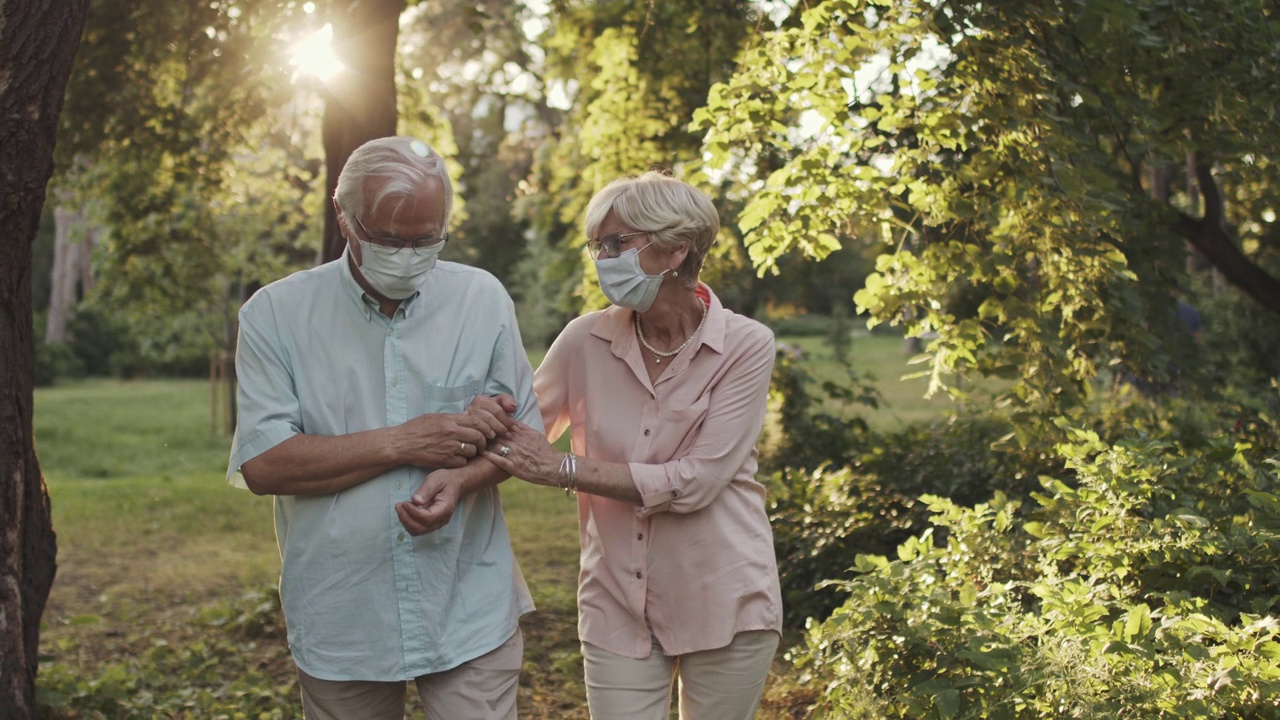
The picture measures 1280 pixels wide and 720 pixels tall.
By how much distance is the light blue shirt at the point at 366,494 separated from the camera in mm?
2746

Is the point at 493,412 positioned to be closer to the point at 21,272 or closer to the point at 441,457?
the point at 441,457

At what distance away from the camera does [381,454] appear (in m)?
2.70

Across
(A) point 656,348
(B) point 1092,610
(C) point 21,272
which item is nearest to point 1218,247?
(B) point 1092,610

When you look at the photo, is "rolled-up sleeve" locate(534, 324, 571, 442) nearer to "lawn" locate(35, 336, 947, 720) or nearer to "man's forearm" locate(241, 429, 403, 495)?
"man's forearm" locate(241, 429, 403, 495)

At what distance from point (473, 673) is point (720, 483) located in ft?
2.51

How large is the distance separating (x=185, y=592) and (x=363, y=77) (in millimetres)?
4330

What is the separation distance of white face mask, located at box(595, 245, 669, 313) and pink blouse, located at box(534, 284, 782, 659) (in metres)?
0.17

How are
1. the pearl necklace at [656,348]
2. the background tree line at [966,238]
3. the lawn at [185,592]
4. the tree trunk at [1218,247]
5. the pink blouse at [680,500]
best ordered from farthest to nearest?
the tree trunk at [1218,247] < the lawn at [185,592] < the background tree line at [966,238] < the pearl necklace at [656,348] < the pink blouse at [680,500]

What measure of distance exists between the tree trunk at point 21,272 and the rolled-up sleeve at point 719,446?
237cm

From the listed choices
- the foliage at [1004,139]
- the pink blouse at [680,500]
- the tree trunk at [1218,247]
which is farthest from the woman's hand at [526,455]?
the tree trunk at [1218,247]

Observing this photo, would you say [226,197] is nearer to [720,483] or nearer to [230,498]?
[230,498]

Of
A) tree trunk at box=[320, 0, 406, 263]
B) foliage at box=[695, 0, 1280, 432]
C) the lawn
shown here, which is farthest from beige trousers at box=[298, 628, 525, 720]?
tree trunk at box=[320, 0, 406, 263]

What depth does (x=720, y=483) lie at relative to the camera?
303 centimetres

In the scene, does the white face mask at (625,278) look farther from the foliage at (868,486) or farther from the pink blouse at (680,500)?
the foliage at (868,486)
